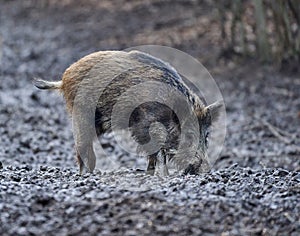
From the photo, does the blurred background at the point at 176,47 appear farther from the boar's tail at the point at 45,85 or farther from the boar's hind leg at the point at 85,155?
the boar's hind leg at the point at 85,155

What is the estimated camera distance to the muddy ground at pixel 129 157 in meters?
4.45

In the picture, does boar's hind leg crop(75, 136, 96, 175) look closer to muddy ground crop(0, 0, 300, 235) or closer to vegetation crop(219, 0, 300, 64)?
muddy ground crop(0, 0, 300, 235)

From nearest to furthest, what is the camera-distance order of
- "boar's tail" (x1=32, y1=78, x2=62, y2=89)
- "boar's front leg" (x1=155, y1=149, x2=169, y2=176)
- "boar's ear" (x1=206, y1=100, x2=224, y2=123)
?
"boar's front leg" (x1=155, y1=149, x2=169, y2=176) → "boar's ear" (x1=206, y1=100, x2=224, y2=123) → "boar's tail" (x1=32, y1=78, x2=62, y2=89)

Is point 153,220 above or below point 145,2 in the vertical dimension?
below

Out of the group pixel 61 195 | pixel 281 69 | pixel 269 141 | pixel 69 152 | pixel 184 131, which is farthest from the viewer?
pixel 281 69

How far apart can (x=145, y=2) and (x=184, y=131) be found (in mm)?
11830

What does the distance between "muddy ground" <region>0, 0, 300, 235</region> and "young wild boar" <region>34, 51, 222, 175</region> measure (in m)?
0.31

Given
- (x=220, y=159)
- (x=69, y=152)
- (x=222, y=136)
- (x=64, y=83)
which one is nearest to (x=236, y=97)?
(x=222, y=136)

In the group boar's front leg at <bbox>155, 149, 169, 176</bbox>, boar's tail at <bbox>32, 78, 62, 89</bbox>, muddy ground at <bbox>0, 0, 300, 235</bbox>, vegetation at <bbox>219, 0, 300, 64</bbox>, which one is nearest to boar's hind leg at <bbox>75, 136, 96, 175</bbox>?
muddy ground at <bbox>0, 0, 300, 235</bbox>

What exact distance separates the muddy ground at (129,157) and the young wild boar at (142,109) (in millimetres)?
311

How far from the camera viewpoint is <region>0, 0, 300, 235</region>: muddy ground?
4445mm

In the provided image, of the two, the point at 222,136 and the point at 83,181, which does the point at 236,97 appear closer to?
the point at 222,136

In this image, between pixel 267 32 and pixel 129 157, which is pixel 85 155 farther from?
pixel 267 32

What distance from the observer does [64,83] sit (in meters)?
6.75
